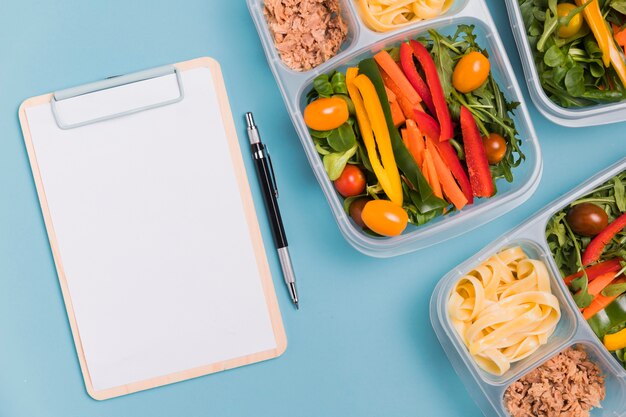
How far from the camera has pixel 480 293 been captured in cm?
114

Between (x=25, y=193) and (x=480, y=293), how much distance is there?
87 cm

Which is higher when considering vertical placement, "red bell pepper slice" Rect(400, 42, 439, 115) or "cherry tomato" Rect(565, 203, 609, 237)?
"red bell pepper slice" Rect(400, 42, 439, 115)

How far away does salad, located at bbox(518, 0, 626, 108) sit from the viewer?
3.67 feet

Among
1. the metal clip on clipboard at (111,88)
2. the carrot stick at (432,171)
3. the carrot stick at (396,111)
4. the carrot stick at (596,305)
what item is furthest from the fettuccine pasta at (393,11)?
the carrot stick at (596,305)

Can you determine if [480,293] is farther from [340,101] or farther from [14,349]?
[14,349]

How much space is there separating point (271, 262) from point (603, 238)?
2.01ft

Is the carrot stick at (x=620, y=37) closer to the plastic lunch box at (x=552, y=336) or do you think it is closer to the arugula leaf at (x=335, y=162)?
the plastic lunch box at (x=552, y=336)

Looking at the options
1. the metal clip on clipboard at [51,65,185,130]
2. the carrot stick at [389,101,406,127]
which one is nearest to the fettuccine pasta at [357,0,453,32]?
the carrot stick at [389,101,406,127]

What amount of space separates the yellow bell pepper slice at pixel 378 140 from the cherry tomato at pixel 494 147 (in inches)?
6.4

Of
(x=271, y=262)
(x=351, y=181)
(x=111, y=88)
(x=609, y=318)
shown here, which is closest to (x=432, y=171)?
(x=351, y=181)

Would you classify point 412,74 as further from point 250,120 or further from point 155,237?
point 155,237

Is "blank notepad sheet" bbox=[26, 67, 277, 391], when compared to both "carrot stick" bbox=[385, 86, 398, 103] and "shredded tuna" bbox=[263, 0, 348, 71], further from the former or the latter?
"carrot stick" bbox=[385, 86, 398, 103]

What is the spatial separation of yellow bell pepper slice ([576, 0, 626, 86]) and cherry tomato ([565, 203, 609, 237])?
237 millimetres

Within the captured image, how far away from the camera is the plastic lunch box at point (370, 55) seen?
1115mm
